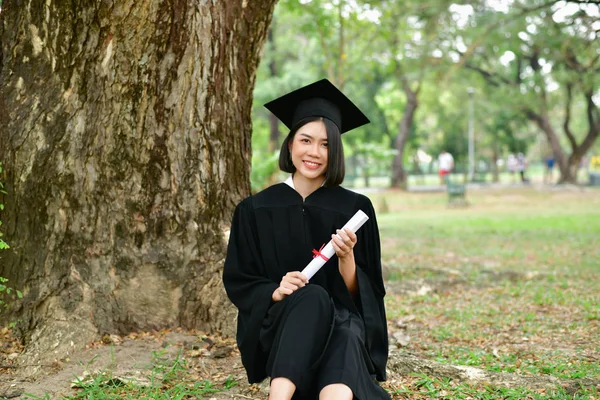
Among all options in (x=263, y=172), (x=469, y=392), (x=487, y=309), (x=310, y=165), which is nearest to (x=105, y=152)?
(x=310, y=165)

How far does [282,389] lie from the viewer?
3.07 metres

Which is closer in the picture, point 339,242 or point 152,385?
point 339,242

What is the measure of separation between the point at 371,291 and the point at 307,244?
409 mm

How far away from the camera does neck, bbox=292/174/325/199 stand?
147 inches

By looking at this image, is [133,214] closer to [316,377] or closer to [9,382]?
[9,382]

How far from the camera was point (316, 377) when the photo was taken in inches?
126

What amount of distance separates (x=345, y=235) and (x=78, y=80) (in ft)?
7.31

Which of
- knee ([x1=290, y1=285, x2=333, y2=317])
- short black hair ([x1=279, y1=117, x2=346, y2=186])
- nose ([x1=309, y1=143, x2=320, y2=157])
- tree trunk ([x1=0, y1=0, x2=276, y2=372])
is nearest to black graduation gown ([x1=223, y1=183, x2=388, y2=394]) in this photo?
short black hair ([x1=279, y1=117, x2=346, y2=186])

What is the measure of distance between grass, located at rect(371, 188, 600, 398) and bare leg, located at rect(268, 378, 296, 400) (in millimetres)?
1311

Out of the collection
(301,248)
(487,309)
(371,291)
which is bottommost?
(487,309)

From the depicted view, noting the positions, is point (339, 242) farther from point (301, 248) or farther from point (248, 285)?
point (248, 285)

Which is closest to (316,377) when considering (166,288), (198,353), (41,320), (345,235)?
(345,235)

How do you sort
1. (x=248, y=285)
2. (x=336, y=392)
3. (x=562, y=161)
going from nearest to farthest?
(x=336, y=392)
(x=248, y=285)
(x=562, y=161)

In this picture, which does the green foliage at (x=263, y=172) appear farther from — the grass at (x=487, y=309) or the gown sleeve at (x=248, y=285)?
the gown sleeve at (x=248, y=285)
